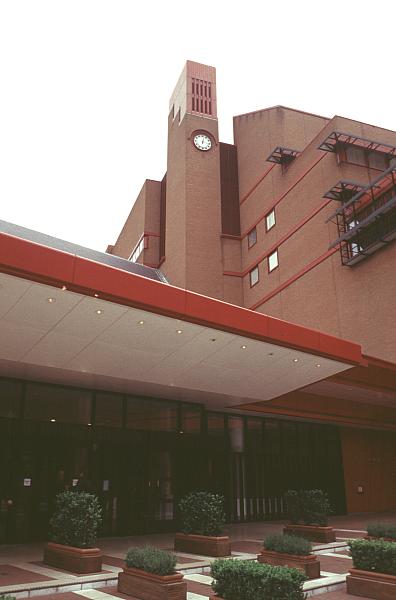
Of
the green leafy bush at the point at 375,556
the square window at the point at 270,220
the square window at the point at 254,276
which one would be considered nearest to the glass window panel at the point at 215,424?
the green leafy bush at the point at 375,556

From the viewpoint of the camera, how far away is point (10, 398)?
14.1 m

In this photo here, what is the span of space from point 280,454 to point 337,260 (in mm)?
10202

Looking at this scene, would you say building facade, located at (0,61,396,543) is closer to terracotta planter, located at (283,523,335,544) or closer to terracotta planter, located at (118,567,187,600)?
terracotta planter, located at (283,523,335,544)

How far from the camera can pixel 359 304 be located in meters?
24.0

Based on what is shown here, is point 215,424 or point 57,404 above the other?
point 57,404

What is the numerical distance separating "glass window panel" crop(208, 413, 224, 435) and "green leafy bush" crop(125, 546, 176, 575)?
10.1 meters

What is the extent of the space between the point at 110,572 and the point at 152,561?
238 centimetres

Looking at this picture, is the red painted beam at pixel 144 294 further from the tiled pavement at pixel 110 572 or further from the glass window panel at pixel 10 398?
the glass window panel at pixel 10 398

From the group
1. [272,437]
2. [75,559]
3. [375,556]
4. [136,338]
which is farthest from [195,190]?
[375,556]

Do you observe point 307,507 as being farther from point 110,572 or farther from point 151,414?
point 110,572

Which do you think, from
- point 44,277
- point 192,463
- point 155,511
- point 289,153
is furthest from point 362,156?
point 44,277

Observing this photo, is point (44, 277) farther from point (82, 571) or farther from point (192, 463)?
point (192, 463)

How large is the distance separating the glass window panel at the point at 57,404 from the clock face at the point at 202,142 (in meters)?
25.9

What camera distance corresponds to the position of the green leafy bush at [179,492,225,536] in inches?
503
